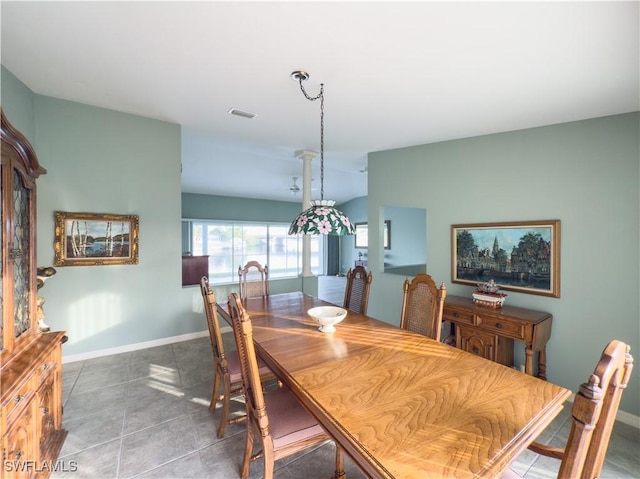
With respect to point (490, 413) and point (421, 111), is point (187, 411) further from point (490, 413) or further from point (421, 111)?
point (421, 111)

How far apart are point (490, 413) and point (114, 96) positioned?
12.2 feet

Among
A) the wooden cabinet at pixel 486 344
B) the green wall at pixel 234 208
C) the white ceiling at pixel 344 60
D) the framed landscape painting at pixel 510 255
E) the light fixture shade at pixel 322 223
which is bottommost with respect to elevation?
the wooden cabinet at pixel 486 344

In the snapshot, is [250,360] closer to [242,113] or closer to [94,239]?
[242,113]

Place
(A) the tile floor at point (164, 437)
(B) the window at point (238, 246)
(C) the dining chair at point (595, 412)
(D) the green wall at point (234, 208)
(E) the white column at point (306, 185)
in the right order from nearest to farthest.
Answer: (C) the dining chair at point (595, 412) < (A) the tile floor at point (164, 437) < (E) the white column at point (306, 185) < (D) the green wall at point (234, 208) < (B) the window at point (238, 246)

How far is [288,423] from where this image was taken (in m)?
1.53

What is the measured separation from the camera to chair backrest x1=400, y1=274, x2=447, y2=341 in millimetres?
2053

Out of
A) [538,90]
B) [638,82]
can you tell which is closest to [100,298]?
[538,90]

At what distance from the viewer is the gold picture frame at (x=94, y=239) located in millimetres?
3020

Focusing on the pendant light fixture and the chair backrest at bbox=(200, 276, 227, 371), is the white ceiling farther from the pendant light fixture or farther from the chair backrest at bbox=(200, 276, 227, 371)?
the chair backrest at bbox=(200, 276, 227, 371)

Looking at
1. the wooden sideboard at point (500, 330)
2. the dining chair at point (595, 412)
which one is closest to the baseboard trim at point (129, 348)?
the wooden sideboard at point (500, 330)

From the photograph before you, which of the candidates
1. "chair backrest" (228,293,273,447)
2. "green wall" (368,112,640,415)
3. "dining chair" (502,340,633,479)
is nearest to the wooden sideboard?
"green wall" (368,112,640,415)

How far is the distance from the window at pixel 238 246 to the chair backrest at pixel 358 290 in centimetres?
474

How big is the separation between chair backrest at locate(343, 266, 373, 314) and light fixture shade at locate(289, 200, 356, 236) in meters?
0.79

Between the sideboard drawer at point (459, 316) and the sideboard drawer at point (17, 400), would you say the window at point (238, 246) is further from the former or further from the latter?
the sideboard drawer at point (17, 400)
